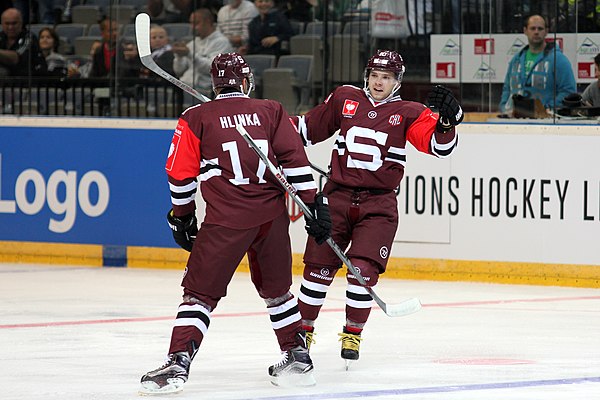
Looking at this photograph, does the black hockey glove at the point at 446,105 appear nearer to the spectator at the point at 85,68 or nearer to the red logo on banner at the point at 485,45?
the red logo on banner at the point at 485,45

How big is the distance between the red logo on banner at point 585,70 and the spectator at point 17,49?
13.9 feet

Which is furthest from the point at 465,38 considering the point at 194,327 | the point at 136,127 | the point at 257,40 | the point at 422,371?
the point at 194,327

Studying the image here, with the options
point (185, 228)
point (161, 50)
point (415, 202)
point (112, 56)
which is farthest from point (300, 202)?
point (112, 56)

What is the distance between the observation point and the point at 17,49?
11.5 metres

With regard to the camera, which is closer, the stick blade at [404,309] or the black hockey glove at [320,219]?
the black hockey glove at [320,219]

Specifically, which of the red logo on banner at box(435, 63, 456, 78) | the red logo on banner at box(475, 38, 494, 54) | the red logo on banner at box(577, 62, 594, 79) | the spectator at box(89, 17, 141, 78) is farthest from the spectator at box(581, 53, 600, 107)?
the spectator at box(89, 17, 141, 78)

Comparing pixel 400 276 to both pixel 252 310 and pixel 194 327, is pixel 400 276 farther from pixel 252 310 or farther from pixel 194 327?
pixel 194 327

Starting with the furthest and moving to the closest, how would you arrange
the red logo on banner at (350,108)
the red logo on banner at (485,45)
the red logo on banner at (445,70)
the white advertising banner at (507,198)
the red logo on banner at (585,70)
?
the red logo on banner at (445,70) < the red logo on banner at (485,45) < the red logo on banner at (585,70) < the white advertising banner at (507,198) < the red logo on banner at (350,108)

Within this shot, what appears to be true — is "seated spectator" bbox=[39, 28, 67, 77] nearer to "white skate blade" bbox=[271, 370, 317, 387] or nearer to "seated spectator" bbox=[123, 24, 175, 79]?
"seated spectator" bbox=[123, 24, 175, 79]

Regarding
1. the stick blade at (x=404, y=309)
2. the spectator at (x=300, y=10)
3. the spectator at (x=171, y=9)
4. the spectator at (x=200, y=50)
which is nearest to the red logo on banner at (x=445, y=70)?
the spectator at (x=300, y=10)

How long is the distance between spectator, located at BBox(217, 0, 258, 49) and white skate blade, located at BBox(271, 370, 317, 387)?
527 centimetres

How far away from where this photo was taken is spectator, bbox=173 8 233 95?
1066cm

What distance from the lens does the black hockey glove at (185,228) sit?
222 inches

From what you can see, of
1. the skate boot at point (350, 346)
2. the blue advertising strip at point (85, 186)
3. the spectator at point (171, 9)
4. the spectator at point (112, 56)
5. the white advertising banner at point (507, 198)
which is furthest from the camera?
the spectator at point (112, 56)
